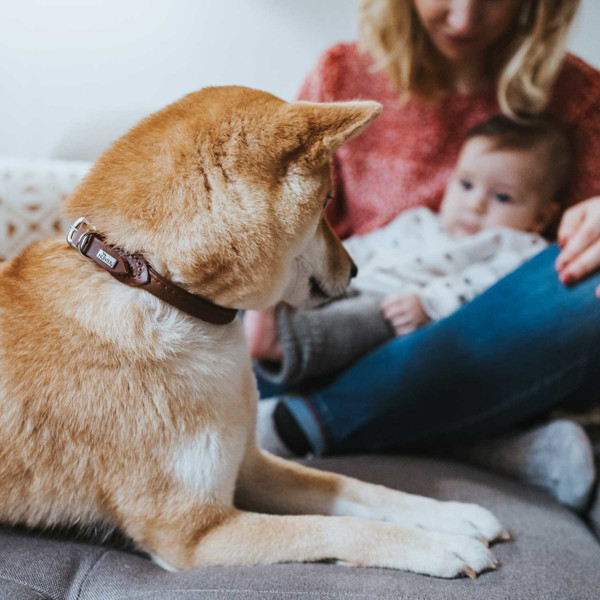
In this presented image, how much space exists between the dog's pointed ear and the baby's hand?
1.98 ft

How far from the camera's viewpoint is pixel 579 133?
1.41 metres

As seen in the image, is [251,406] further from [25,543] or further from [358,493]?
[25,543]

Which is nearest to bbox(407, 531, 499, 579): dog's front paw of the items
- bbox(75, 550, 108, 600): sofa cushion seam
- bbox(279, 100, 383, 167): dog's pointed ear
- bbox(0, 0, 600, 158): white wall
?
bbox(75, 550, 108, 600): sofa cushion seam

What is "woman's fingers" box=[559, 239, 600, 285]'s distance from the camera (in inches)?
40.1

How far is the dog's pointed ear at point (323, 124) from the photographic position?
656 millimetres

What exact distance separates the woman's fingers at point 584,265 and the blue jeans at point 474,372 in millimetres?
21

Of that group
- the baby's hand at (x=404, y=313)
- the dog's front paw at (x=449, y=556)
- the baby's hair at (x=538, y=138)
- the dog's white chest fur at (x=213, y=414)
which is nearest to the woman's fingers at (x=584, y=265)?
the baby's hand at (x=404, y=313)

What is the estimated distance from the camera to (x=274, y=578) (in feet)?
2.13

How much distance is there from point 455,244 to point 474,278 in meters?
0.11

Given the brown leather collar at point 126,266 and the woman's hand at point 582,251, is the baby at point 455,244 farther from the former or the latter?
the brown leather collar at point 126,266

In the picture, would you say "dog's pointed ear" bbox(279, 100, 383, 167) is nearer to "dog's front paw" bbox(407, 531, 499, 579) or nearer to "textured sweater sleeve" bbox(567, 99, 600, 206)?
"dog's front paw" bbox(407, 531, 499, 579)

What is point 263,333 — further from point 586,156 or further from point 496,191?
point 586,156

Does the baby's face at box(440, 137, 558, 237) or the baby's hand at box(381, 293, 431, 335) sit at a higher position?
the baby's face at box(440, 137, 558, 237)

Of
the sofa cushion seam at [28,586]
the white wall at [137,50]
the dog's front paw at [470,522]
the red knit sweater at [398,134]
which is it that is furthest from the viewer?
the white wall at [137,50]
